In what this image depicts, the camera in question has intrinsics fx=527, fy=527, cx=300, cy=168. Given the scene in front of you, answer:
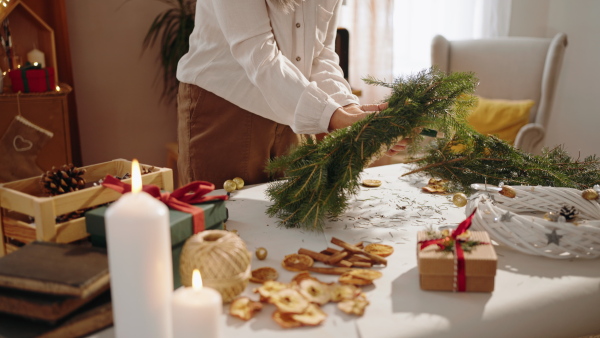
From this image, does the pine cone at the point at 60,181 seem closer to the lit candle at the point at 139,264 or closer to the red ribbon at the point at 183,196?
the red ribbon at the point at 183,196

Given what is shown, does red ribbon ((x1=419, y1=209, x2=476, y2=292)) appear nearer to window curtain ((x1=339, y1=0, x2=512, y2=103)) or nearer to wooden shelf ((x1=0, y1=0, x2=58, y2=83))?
wooden shelf ((x1=0, y1=0, x2=58, y2=83))

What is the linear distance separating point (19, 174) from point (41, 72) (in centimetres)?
67

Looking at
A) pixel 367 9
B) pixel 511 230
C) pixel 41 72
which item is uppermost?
pixel 367 9

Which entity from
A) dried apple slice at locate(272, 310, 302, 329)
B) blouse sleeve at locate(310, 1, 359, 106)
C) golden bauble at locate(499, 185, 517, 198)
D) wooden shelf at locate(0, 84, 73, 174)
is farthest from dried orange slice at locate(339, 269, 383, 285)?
wooden shelf at locate(0, 84, 73, 174)

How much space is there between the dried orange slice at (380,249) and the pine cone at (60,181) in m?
0.49

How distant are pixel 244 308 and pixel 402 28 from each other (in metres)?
3.08

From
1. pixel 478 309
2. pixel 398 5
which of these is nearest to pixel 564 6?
pixel 398 5

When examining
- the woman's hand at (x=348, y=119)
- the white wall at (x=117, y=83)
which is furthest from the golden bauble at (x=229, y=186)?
the white wall at (x=117, y=83)

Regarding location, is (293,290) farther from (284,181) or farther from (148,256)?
(284,181)

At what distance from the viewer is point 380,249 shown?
0.86 meters

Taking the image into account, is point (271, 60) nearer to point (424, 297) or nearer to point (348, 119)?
point (348, 119)

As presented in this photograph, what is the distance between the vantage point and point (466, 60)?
2881mm

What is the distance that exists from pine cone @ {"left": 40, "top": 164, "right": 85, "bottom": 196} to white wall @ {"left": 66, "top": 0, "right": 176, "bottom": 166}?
2.18 metres

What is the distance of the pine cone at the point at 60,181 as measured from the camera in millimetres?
828
